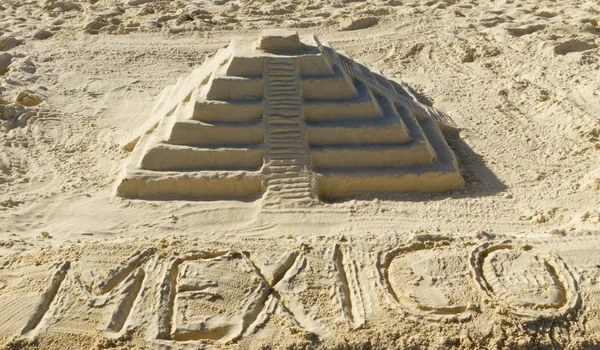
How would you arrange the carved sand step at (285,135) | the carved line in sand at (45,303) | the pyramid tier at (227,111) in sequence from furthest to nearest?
the pyramid tier at (227,111), the carved sand step at (285,135), the carved line in sand at (45,303)

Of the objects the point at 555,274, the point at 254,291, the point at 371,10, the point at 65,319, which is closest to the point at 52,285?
the point at 65,319

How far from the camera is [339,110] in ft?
17.0

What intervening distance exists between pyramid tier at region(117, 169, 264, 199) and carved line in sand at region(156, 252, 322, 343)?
1.06 m

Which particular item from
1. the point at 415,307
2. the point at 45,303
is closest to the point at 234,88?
the point at 45,303

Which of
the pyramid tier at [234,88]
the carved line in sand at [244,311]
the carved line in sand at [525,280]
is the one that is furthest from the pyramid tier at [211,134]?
the carved line in sand at [525,280]

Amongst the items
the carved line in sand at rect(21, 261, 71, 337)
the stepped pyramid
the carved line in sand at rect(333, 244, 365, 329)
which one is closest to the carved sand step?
the stepped pyramid

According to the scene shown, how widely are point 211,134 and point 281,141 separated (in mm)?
544

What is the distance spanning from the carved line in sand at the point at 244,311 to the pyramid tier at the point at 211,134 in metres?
1.36

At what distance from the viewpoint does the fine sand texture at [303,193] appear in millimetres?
3492

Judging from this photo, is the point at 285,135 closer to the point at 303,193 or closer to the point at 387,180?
the point at 303,193

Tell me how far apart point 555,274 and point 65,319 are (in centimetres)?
276

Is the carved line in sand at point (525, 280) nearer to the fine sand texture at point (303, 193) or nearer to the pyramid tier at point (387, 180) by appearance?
the fine sand texture at point (303, 193)

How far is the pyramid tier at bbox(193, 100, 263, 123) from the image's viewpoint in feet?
16.6

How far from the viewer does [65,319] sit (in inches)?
135
